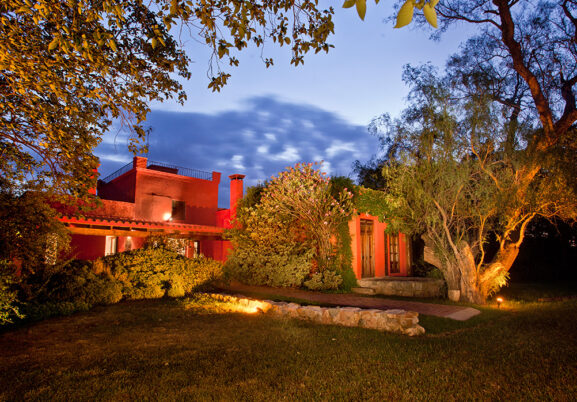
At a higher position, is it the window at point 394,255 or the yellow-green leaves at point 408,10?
the yellow-green leaves at point 408,10

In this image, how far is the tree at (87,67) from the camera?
14.3 ft

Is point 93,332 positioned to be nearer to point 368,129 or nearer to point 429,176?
point 429,176

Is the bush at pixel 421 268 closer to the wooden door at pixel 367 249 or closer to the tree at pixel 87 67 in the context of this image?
the wooden door at pixel 367 249

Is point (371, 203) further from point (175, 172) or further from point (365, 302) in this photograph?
point (175, 172)

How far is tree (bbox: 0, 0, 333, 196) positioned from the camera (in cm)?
436

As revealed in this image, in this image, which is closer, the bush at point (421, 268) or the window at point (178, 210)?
the bush at point (421, 268)

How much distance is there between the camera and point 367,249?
13.0 m

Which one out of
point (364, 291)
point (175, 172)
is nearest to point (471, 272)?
point (364, 291)

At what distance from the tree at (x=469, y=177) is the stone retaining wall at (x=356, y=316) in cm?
392

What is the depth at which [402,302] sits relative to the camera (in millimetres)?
9055

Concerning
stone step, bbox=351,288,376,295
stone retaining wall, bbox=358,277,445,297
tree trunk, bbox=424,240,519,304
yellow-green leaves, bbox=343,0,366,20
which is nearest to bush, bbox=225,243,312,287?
stone step, bbox=351,288,376,295

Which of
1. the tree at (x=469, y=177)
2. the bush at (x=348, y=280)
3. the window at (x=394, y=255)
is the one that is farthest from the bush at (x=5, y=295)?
the window at (x=394, y=255)

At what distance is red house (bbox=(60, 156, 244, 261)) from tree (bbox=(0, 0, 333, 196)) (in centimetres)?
775

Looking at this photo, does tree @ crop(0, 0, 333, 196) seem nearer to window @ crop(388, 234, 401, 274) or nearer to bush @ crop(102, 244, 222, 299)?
bush @ crop(102, 244, 222, 299)
